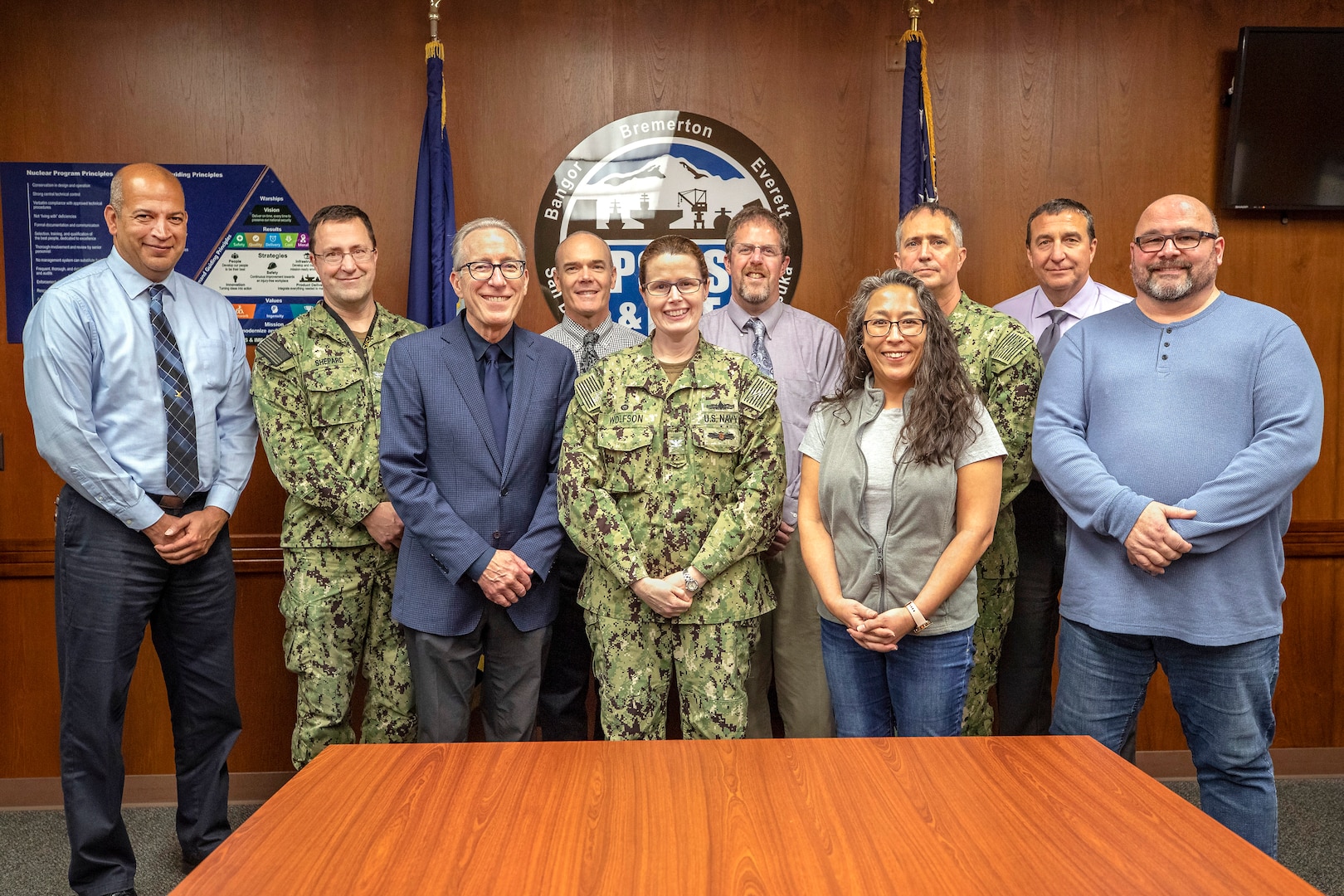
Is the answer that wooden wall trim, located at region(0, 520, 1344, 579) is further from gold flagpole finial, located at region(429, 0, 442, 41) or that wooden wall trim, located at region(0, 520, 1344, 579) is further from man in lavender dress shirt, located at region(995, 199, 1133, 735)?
gold flagpole finial, located at region(429, 0, 442, 41)

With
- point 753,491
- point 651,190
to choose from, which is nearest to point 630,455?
point 753,491

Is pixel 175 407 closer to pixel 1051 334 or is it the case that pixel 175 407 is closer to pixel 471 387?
pixel 471 387

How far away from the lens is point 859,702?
7.73 feet

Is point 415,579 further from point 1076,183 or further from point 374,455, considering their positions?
point 1076,183

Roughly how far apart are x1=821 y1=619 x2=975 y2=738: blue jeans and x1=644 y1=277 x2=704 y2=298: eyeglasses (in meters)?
0.94

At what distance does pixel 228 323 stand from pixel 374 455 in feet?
2.01

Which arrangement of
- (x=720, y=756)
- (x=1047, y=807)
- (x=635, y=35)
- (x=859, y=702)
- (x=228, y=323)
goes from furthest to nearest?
(x=635, y=35) → (x=228, y=323) → (x=859, y=702) → (x=720, y=756) → (x=1047, y=807)

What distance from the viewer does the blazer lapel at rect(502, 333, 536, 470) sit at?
8.54 ft

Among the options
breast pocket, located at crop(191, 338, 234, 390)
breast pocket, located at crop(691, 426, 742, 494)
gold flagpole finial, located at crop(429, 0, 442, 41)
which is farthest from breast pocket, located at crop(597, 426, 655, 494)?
gold flagpole finial, located at crop(429, 0, 442, 41)

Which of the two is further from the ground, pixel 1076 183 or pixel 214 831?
pixel 1076 183

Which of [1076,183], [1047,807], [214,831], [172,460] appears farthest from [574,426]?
[1076,183]

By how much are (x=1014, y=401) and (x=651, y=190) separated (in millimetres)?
1607

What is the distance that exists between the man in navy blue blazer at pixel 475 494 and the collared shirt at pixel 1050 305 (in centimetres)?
166

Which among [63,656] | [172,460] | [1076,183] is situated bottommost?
[63,656]
